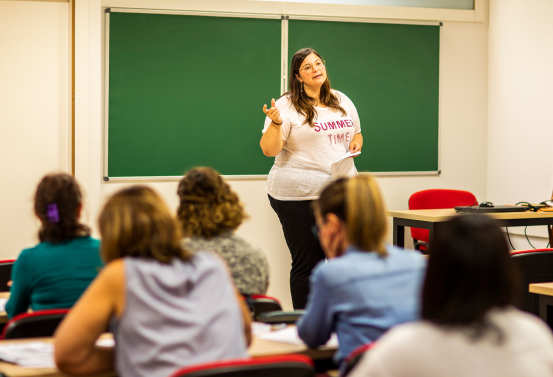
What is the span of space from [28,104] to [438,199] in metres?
3.37

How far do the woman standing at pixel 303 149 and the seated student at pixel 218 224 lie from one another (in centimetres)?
153

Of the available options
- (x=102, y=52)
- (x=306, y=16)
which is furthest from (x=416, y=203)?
(x=102, y=52)

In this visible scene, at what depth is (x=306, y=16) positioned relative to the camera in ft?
16.1

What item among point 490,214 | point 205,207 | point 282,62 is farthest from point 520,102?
point 205,207

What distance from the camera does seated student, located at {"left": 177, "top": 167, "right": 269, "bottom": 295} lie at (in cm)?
210

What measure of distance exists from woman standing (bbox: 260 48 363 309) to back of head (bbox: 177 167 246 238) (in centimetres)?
153

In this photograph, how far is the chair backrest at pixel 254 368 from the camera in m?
1.34

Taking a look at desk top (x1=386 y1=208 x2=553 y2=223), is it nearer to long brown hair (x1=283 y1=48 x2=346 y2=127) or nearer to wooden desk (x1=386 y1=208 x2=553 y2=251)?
wooden desk (x1=386 y1=208 x2=553 y2=251)

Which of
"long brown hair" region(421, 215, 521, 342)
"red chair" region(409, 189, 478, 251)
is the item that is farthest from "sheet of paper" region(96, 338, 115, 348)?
"red chair" region(409, 189, 478, 251)

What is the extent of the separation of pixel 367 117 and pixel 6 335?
12.7 feet

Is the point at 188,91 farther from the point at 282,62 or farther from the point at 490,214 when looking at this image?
the point at 490,214

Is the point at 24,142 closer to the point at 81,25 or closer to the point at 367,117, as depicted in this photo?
the point at 81,25

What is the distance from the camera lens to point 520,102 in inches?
200

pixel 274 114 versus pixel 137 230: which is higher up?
pixel 274 114
